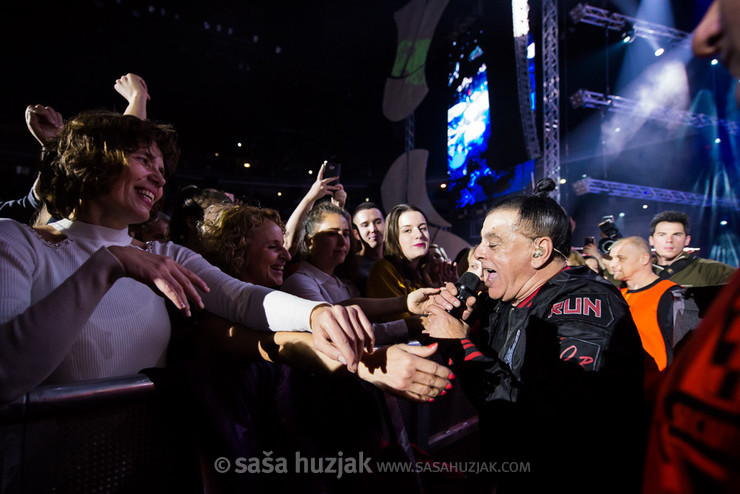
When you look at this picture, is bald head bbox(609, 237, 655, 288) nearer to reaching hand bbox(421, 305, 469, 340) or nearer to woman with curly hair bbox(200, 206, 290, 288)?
reaching hand bbox(421, 305, 469, 340)

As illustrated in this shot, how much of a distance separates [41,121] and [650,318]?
4.35 m

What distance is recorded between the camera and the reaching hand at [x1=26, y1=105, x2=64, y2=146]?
6.27 ft

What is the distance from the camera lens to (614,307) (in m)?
1.47

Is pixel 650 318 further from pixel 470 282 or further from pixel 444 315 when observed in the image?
pixel 444 315

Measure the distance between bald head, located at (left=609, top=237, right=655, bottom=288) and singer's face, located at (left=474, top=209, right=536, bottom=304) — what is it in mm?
1867

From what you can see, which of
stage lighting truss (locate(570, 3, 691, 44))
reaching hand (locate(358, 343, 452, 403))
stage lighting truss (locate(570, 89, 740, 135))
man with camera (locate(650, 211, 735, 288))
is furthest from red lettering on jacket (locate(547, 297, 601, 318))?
stage lighting truss (locate(570, 89, 740, 135))

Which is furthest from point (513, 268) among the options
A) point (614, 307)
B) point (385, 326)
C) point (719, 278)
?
point (719, 278)

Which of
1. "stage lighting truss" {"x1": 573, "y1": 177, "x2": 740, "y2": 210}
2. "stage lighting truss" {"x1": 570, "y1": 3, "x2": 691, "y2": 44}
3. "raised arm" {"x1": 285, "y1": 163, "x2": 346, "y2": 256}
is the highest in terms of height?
"stage lighting truss" {"x1": 570, "y1": 3, "x2": 691, "y2": 44}

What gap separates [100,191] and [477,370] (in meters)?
1.72

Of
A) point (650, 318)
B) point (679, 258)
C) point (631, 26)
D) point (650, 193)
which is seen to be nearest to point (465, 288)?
point (650, 318)

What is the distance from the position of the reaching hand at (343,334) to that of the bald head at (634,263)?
294cm

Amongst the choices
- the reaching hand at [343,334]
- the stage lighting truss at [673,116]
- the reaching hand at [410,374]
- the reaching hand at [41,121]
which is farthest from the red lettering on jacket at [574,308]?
the stage lighting truss at [673,116]

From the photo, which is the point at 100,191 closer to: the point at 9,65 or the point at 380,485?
the point at 380,485

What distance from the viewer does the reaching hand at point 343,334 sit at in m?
1.15
